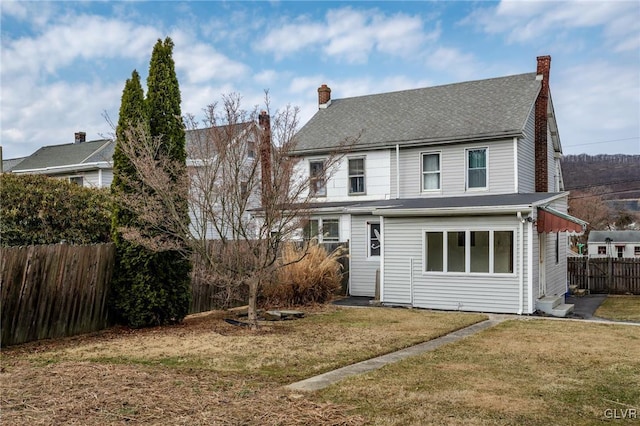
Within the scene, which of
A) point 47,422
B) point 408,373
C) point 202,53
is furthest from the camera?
point 202,53

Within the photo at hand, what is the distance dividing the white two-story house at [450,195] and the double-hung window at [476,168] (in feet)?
0.11

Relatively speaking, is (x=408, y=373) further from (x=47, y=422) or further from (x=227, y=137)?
(x=227, y=137)

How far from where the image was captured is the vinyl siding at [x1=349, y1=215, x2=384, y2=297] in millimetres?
19234

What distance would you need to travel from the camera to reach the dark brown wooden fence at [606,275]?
2197 cm

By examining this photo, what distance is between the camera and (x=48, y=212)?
1603cm

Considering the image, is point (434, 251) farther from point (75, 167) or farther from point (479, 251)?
point (75, 167)

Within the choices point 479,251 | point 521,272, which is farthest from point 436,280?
point 521,272

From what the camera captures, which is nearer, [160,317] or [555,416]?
[555,416]

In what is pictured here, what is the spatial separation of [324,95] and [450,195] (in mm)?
8803

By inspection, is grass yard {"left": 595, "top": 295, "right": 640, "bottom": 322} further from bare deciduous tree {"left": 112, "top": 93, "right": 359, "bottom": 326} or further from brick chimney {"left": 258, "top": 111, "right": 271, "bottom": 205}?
brick chimney {"left": 258, "top": 111, "right": 271, "bottom": 205}

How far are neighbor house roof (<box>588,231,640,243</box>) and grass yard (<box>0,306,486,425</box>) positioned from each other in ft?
163

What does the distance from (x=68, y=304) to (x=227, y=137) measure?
4530mm

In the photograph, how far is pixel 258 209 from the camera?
1173 cm

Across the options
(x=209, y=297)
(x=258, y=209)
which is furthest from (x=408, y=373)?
(x=209, y=297)
